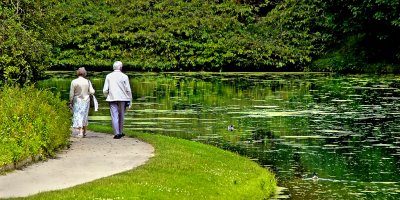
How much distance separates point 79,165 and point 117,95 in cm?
513

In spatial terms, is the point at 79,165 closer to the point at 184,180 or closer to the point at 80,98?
the point at 184,180

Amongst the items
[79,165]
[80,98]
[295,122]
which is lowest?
[295,122]

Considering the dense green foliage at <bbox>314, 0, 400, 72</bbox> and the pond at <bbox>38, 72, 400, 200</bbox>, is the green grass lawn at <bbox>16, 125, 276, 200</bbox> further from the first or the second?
the dense green foliage at <bbox>314, 0, 400, 72</bbox>

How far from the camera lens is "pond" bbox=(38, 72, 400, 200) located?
22.6 meters

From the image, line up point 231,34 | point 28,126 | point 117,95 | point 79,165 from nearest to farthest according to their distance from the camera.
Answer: point 28,126, point 79,165, point 117,95, point 231,34

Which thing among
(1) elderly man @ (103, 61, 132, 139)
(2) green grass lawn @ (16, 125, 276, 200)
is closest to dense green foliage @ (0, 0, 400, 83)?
(1) elderly man @ (103, 61, 132, 139)

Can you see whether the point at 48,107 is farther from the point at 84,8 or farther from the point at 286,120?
the point at 84,8

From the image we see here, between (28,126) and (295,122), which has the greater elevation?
(28,126)

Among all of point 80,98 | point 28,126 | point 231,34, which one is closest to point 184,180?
point 28,126

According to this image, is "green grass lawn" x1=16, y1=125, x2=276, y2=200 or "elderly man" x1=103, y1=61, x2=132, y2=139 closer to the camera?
"green grass lawn" x1=16, y1=125, x2=276, y2=200

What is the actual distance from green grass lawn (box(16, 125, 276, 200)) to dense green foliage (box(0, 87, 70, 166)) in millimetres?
2260

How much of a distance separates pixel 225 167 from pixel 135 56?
57160 mm

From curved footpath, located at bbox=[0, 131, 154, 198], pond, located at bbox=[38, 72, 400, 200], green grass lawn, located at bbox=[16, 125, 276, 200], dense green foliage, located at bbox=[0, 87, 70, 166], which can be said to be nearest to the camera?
green grass lawn, located at bbox=[16, 125, 276, 200]

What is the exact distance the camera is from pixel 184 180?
19.1 meters
